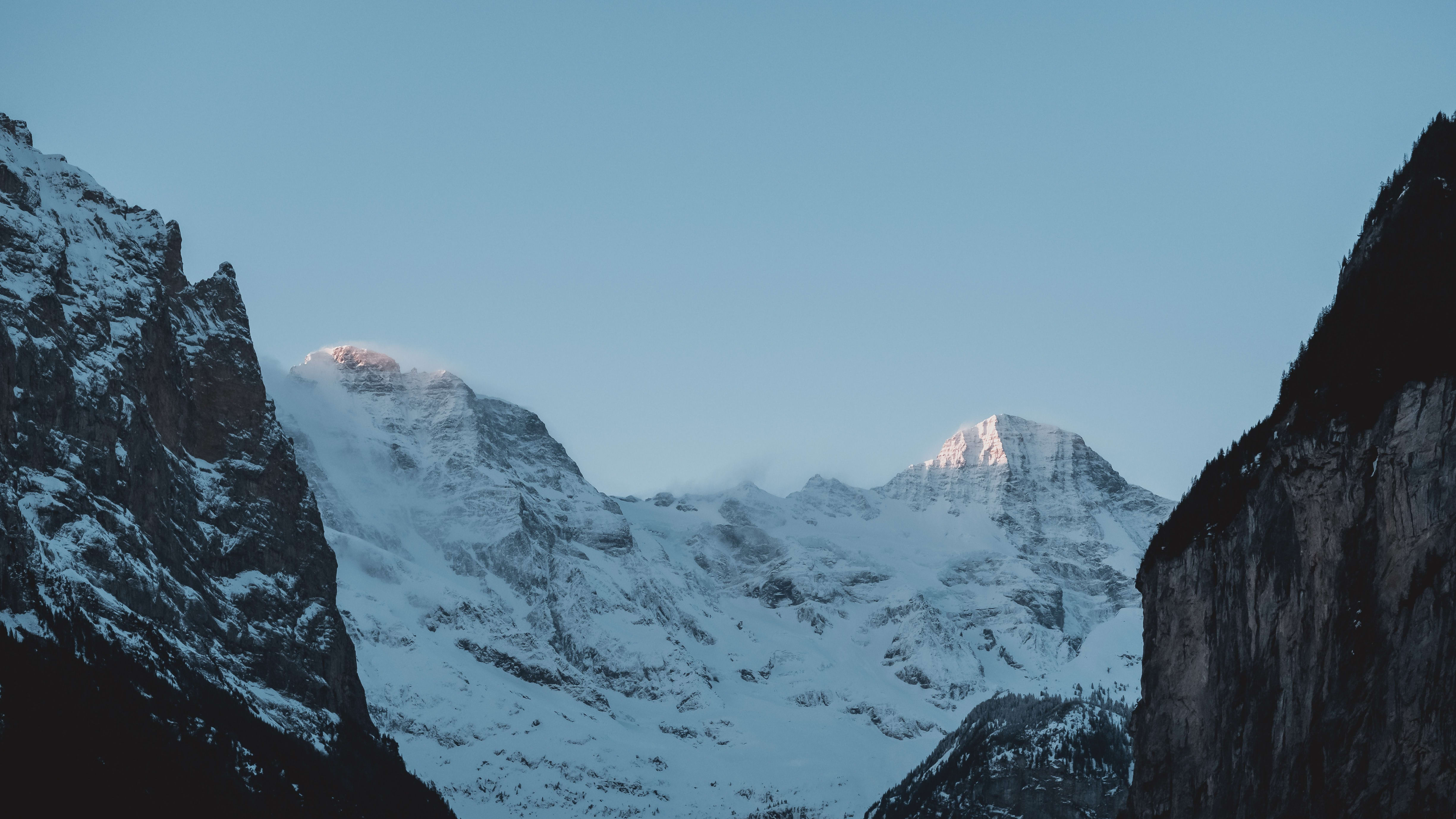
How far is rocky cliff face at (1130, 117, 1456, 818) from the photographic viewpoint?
65.9 metres

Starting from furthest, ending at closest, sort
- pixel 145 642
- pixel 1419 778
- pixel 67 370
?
pixel 67 370 < pixel 145 642 < pixel 1419 778

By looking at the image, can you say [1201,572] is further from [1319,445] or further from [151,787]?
[151,787]

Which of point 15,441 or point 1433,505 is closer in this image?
point 1433,505

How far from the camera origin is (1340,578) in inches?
2827

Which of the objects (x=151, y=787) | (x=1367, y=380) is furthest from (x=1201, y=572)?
(x=151, y=787)

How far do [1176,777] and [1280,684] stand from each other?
13803 mm

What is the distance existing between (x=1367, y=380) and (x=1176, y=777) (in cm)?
2679

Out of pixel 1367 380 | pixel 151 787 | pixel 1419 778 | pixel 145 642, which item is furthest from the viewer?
pixel 145 642

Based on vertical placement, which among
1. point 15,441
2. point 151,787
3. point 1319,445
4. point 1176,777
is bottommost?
point 151,787

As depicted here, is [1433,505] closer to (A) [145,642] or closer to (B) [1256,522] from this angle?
(B) [1256,522]

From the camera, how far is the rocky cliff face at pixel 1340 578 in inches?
2594

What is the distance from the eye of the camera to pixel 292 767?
18188 centimetres

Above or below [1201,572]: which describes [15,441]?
above

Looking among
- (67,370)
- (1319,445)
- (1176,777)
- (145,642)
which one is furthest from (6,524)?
(1319,445)
